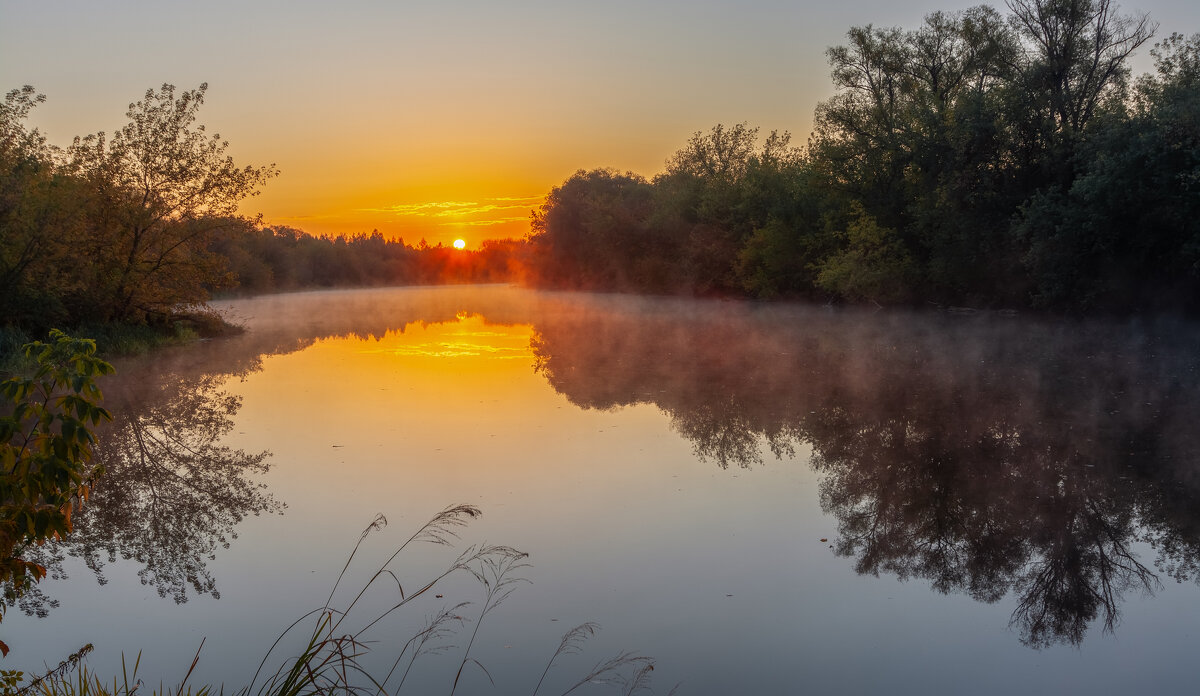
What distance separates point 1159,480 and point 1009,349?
37.1 ft

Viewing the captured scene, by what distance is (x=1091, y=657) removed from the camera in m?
4.58

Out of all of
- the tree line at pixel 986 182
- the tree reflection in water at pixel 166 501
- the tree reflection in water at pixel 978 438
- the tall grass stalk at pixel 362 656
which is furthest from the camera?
the tree line at pixel 986 182

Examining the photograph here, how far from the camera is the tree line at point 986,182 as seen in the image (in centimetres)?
2164

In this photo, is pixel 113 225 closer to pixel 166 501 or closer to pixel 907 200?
pixel 166 501

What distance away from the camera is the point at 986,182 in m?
26.1

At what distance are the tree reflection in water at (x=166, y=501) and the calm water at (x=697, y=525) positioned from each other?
41mm

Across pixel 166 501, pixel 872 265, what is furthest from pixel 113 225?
pixel 872 265

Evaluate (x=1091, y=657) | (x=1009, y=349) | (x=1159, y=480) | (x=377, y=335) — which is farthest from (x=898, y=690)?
(x=377, y=335)

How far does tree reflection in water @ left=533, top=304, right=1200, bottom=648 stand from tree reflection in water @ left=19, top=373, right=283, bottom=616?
4.92 meters

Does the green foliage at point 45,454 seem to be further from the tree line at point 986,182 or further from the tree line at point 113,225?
the tree line at point 986,182

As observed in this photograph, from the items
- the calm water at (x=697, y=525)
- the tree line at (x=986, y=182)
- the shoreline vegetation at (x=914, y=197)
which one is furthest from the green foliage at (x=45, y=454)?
the tree line at (x=986, y=182)

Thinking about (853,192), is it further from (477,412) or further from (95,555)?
(95,555)

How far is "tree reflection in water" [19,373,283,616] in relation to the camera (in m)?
6.18

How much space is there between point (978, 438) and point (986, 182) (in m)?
19.2
